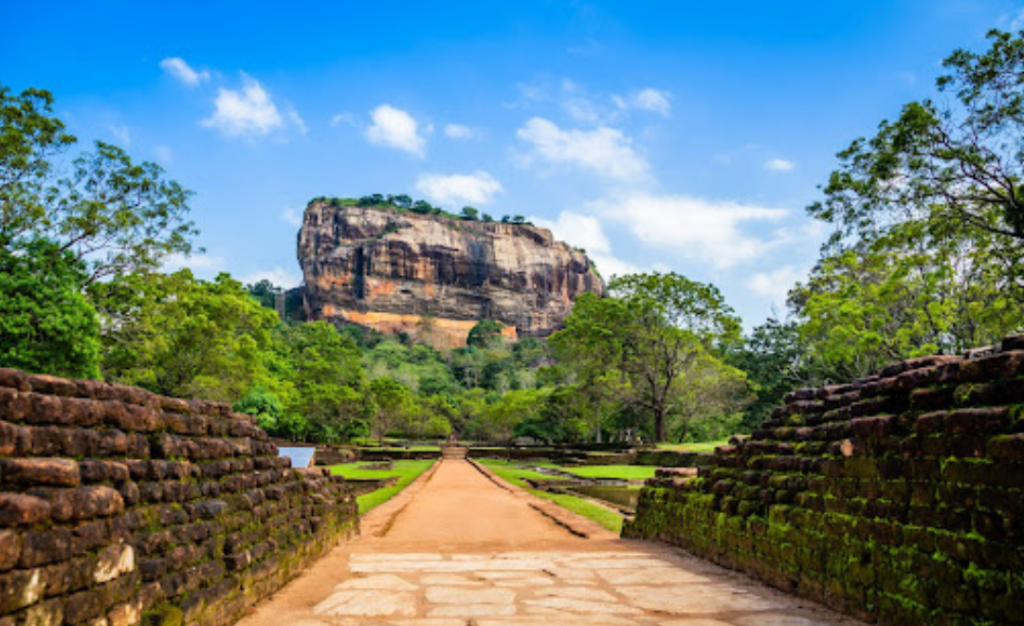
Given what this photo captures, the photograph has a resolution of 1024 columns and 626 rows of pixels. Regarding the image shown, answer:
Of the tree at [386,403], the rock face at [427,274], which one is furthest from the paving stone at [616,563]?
the rock face at [427,274]

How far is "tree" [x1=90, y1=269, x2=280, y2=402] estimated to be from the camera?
71.3 feet

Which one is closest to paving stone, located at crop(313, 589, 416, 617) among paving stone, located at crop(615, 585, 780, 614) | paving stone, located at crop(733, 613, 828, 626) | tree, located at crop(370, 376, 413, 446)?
paving stone, located at crop(615, 585, 780, 614)

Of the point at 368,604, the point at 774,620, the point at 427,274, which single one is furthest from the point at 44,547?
the point at 427,274

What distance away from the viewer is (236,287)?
33406 mm

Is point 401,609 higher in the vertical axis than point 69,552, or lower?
lower

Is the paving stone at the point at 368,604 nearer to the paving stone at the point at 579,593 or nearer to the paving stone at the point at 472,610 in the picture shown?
the paving stone at the point at 472,610

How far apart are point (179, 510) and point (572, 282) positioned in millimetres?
138962

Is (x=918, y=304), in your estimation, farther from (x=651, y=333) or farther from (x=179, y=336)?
(x=179, y=336)

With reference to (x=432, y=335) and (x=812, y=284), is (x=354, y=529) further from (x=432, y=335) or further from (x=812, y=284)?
(x=432, y=335)

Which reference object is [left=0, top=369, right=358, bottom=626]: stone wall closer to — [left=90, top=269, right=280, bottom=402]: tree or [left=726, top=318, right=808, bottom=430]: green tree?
[left=90, top=269, right=280, bottom=402]: tree

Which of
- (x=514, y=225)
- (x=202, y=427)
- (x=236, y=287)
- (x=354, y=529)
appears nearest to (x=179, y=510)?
(x=202, y=427)

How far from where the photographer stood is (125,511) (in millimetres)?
3234

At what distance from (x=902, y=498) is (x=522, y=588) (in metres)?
2.79

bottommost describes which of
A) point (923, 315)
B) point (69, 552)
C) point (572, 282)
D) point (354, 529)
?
point (354, 529)
